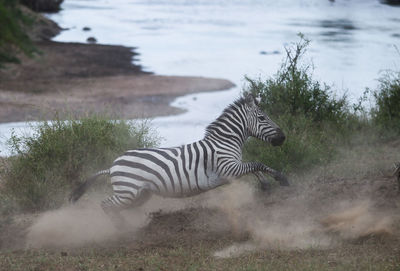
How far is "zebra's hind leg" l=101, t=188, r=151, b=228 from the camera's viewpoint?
817cm

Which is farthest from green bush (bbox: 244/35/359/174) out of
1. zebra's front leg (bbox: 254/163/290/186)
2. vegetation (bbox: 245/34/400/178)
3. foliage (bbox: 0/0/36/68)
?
foliage (bbox: 0/0/36/68)

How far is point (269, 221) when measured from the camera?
859 cm

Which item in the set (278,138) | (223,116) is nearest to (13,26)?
(223,116)

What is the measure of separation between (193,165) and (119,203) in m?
1.17

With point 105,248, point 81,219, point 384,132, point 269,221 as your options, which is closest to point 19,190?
point 81,219

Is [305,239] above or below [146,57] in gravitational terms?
above

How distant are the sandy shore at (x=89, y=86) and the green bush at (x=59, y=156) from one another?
12.4 m

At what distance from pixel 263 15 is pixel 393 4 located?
1557 cm

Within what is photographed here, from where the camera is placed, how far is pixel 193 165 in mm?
8438

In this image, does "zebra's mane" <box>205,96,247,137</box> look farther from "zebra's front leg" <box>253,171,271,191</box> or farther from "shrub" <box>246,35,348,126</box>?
"shrub" <box>246,35,348,126</box>

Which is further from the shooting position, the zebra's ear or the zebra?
the zebra's ear

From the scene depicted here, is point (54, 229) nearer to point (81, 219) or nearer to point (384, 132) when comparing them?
point (81, 219)

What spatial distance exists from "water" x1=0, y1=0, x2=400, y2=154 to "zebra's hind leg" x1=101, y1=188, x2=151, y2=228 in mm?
12739

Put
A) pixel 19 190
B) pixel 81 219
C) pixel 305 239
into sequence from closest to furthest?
pixel 305 239, pixel 81 219, pixel 19 190
